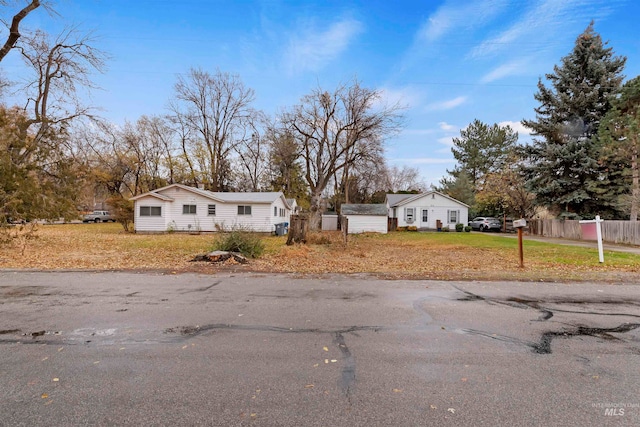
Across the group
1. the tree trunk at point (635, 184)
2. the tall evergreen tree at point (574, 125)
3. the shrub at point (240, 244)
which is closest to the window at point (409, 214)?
the tall evergreen tree at point (574, 125)

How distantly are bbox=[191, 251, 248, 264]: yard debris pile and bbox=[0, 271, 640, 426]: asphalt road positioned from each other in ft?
12.4

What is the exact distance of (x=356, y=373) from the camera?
3.10 meters

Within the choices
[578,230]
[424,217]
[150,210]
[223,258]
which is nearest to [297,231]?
[223,258]

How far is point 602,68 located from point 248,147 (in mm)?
33984

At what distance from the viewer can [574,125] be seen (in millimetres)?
22203

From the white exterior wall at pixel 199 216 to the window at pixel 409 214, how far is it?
13.9 metres

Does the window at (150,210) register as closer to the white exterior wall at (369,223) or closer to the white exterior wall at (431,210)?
the white exterior wall at (369,223)

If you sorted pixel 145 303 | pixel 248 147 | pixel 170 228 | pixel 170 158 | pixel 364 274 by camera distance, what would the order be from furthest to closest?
1. pixel 248 147
2. pixel 170 158
3. pixel 170 228
4. pixel 364 274
5. pixel 145 303

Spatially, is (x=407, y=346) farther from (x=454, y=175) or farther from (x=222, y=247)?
(x=454, y=175)

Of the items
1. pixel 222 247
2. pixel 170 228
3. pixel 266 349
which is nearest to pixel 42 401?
pixel 266 349

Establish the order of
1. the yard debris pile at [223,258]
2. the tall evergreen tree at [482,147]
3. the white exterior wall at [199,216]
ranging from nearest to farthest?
the yard debris pile at [223,258] → the white exterior wall at [199,216] → the tall evergreen tree at [482,147]

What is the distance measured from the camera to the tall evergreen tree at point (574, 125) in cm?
2111

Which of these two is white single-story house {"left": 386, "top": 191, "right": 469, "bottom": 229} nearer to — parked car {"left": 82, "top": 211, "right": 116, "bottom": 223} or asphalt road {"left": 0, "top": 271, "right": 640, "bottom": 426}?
asphalt road {"left": 0, "top": 271, "right": 640, "bottom": 426}

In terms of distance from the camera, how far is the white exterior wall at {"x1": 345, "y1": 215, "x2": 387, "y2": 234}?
97.5ft
